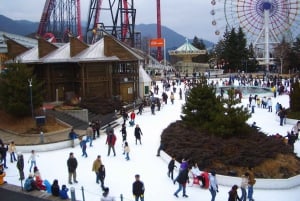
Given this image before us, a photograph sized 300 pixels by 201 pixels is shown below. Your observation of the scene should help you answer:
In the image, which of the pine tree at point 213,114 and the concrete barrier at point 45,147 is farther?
the concrete barrier at point 45,147

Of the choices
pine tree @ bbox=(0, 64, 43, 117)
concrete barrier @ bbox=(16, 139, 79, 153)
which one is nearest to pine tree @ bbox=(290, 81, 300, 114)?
concrete barrier @ bbox=(16, 139, 79, 153)

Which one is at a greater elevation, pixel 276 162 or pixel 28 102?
pixel 28 102

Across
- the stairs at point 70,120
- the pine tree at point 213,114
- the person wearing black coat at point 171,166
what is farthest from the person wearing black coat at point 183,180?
the stairs at point 70,120

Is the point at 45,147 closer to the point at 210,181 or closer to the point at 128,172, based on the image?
the point at 128,172

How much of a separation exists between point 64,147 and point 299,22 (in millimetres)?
62527

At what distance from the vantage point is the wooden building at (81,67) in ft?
116

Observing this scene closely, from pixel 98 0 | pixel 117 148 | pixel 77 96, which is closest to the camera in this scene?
pixel 117 148

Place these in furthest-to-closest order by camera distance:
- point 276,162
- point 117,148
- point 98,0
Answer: point 98,0 → point 117,148 → point 276,162

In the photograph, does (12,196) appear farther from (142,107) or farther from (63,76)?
(63,76)

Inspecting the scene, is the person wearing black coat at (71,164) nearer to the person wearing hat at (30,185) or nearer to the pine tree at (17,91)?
the person wearing hat at (30,185)

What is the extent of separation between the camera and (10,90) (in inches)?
1036

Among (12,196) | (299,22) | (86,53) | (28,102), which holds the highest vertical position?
(299,22)

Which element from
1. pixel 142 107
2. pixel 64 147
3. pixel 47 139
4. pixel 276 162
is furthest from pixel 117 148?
pixel 142 107

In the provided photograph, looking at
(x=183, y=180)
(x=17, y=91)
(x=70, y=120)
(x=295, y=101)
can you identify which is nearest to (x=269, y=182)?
(x=183, y=180)
